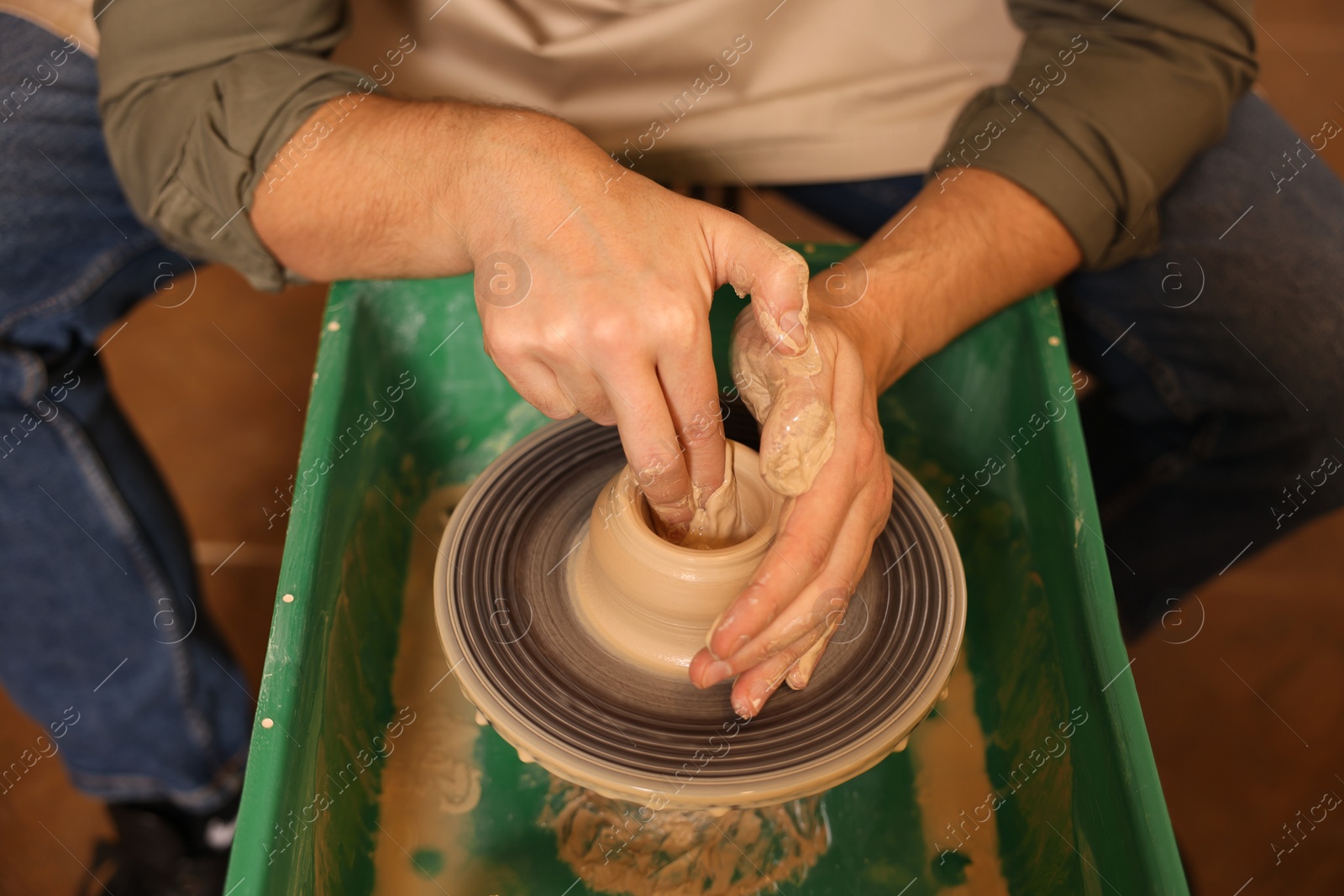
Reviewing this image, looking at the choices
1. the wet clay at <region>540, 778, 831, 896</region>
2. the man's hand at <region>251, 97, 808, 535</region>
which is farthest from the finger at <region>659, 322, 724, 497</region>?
the wet clay at <region>540, 778, 831, 896</region>

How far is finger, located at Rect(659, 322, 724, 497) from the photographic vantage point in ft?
2.89

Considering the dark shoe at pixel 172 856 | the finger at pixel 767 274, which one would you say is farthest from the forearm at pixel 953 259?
the dark shoe at pixel 172 856

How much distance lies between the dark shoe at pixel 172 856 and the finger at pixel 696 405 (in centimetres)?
99

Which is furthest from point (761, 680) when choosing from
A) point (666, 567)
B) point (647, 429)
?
point (647, 429)

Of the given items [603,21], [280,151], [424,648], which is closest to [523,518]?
[424,648]

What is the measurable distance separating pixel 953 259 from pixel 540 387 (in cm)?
54

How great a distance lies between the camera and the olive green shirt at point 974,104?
107cm

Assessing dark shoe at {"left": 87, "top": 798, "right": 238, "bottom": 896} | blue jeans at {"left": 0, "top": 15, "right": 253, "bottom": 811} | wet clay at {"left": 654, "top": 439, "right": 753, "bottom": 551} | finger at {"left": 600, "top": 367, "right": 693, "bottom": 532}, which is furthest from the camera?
dark shoe at {"left": 87, "top": 798, "right": 238, "bottom": 896}

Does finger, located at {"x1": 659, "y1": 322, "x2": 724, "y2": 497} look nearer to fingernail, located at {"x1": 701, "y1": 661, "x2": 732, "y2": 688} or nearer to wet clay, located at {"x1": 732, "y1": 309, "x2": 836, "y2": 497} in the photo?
wet clay, located at {"x1": 732, "y1": 309, "x2": 836, "y2": 497}

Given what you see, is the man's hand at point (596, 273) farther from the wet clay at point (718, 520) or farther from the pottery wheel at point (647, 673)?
the pottery wheel at point (647, 673)

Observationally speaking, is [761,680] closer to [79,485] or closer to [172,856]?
[79,485]

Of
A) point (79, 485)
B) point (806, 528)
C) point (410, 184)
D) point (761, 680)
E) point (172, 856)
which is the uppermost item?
point (410, 184)

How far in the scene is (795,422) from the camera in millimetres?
926

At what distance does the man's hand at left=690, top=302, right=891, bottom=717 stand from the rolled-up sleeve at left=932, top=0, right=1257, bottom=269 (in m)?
0.39
